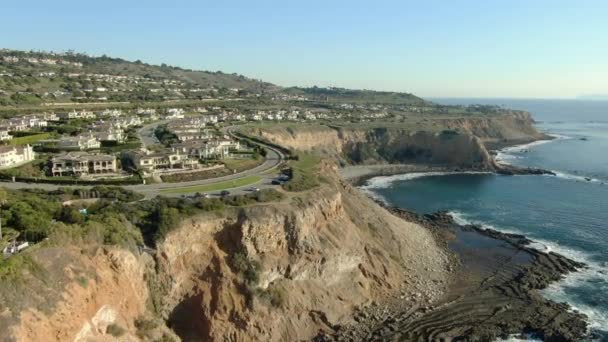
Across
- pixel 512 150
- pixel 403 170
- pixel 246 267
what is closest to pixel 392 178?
pixel 403 170

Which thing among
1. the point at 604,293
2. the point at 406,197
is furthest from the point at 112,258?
the point at 406,197

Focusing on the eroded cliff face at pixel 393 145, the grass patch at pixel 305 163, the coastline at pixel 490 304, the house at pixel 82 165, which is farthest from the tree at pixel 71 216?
the eroded cliff face at pixel 393 145

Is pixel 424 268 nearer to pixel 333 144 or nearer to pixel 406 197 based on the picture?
pixel 406 197

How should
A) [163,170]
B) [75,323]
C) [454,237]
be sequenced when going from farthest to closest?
[454,237] < [163,170] < [75,323]

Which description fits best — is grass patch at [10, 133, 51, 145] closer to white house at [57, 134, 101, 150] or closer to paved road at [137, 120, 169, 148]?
white house at [57, 134, 101, 150]

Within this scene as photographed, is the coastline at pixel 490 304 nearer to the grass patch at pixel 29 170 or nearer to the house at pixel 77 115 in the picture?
the grass patch at pixel 29 170

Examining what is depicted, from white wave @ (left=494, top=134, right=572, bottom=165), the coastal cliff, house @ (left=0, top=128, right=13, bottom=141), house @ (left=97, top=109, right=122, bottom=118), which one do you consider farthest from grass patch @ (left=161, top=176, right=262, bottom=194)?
white wave @ (left=494, top=134, right=572, bottom=165)

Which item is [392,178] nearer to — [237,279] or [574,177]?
[574,177]
